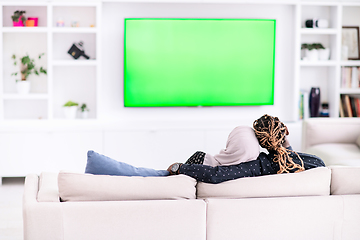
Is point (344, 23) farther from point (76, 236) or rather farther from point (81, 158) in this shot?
point (76, 236)

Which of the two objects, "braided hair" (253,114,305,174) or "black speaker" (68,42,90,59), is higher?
"black speaker" (68,42,90,59)

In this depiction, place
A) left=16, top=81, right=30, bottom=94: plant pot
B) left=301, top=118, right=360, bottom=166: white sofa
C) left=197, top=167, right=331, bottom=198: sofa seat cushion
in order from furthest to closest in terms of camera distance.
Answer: left=16, top=81, right=30, bottom=94: plant pot → left=301, top=118, right=360, bottom=166: white sofa → left=197, top=167, right=331, bottom=198: sofa seat cushion

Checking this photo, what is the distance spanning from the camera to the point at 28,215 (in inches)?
68.9

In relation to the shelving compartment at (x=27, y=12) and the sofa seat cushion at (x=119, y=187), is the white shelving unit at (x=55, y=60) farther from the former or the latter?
the sofa seat cushion at (x=119, y=187)

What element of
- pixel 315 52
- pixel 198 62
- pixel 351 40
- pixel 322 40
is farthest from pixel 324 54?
pixel 198 62

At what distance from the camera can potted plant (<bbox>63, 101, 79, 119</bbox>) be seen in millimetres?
4699

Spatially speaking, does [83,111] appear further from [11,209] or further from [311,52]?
[311,52]

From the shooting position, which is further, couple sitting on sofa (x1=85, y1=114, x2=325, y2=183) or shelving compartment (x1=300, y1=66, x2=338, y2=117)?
shelving compartment (x1=300, y1=66, x2=338, y2=117)

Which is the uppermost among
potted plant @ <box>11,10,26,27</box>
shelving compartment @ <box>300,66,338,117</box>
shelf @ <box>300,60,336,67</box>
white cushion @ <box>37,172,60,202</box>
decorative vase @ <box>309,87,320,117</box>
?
potted plant @ <box>11,10,26,27</box>

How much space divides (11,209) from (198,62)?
2.45 metres

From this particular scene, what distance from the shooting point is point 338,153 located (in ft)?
12.8

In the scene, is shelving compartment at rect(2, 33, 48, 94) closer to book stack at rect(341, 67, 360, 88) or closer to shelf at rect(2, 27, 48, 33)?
shelf at rect(2, 27, 48, 33)

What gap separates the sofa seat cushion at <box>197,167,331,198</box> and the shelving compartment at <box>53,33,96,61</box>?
Result: 324 centimetres

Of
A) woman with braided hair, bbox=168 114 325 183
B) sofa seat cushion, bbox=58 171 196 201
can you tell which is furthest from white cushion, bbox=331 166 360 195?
sofa seat cushion, bbox=58 171 196 201
